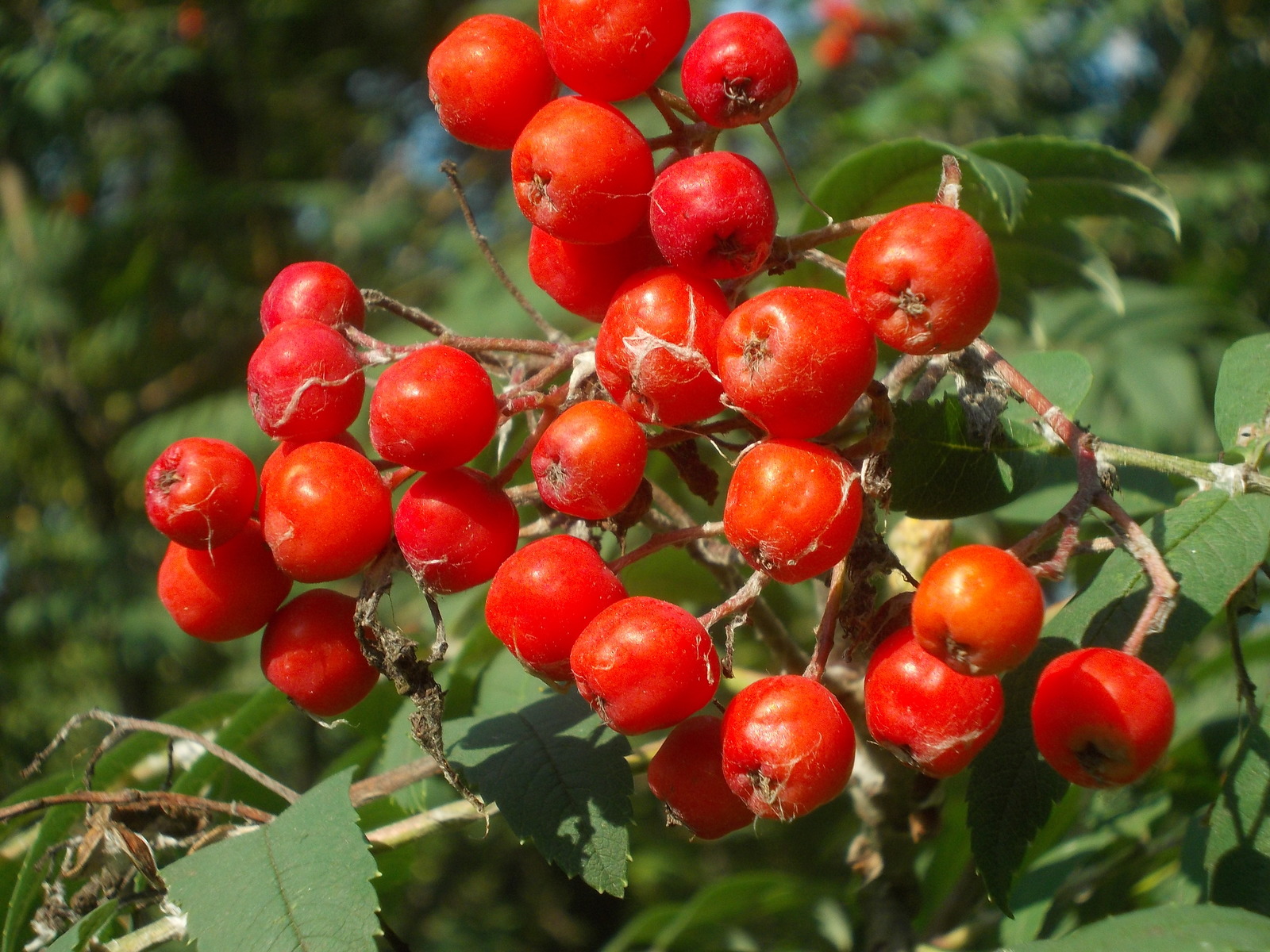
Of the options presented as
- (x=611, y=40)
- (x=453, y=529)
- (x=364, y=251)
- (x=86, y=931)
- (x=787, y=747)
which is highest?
(x=611, y=40)

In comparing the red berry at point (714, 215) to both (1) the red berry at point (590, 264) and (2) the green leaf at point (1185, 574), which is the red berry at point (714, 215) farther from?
(2) the green leaf at point (1185, 574)

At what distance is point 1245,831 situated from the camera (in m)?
0.90

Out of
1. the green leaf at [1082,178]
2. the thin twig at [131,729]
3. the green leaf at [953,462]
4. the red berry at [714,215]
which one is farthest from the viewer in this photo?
the green leaf at [1082,178]

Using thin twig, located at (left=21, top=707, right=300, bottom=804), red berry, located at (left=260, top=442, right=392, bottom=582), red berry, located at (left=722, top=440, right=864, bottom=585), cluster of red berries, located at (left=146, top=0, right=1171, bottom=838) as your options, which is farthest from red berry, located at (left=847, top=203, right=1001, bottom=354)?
thin twig, located at (left=21, top=707, right=300, bottom=804)

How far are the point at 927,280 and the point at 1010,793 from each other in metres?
0.46

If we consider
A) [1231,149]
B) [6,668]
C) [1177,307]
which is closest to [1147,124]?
[1231,149]

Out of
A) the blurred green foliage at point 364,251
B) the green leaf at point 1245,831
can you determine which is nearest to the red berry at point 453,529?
the green leaf at point 1245,831

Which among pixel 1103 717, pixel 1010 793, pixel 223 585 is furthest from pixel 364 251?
pixel 1103 717

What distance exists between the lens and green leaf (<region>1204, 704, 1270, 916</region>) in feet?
2.90

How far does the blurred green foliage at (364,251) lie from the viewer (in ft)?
8.75

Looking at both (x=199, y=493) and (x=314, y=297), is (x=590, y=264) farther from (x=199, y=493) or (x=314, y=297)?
(x=199, y=493)

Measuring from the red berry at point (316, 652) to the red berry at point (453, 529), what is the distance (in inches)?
4.4

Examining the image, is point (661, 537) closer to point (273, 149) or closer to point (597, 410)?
point (597, 410)

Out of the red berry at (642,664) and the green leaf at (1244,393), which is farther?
the green leaf at (1244,393)
